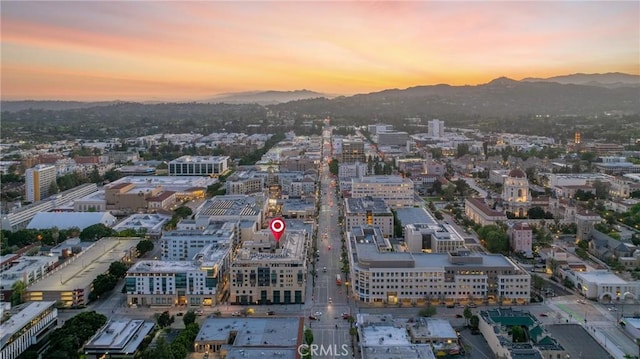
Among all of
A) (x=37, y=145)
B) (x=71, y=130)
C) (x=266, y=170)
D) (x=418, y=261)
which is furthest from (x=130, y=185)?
(x=71, y=130)

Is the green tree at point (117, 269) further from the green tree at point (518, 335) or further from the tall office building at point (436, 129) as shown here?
the tall office building at point (436, 129)

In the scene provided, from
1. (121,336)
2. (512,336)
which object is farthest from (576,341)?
(121,336)

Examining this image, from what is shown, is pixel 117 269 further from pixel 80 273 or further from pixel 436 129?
pixel 436 129

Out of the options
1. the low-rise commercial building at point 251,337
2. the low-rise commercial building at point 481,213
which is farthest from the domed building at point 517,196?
the low-rise commercial building at point 251,337

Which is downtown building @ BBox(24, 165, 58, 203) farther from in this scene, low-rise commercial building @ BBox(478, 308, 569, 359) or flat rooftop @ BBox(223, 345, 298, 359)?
low-rise commercial building @ BBox(478, 308, 569, 359)

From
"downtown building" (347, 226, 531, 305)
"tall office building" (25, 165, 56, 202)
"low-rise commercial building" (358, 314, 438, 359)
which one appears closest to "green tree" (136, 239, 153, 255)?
"downtown building" (347, 226, 531, 305)

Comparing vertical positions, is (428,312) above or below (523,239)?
below
